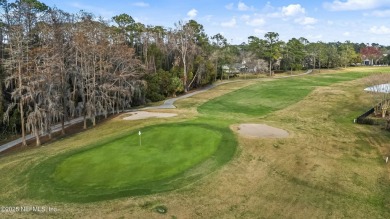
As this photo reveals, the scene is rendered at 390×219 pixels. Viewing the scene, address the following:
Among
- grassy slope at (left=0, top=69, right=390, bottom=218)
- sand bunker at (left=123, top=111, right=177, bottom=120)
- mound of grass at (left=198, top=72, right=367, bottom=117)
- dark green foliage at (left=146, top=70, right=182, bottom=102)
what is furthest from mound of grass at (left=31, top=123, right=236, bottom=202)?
dark green foliage at (left=146, top=70, right=182, bottom=102)

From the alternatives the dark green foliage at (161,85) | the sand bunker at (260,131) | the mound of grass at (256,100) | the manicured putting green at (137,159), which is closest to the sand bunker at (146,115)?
the mound of grass at (256,100)

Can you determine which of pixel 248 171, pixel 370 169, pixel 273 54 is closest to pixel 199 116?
pixel 248 171

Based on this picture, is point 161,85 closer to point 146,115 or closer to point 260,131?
point 146,115

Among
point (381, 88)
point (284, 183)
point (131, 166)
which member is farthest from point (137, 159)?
point (381, 88)

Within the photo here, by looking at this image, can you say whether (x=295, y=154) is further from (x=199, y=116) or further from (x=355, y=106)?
(x=355, y=106)

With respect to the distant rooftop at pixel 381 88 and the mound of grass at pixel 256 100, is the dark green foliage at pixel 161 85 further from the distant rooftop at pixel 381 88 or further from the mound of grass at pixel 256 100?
the distant rooftop at pixel 381 88

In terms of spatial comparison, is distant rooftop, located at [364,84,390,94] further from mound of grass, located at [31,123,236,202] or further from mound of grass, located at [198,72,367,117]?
mound of grass, located at [31,123,236,202]
